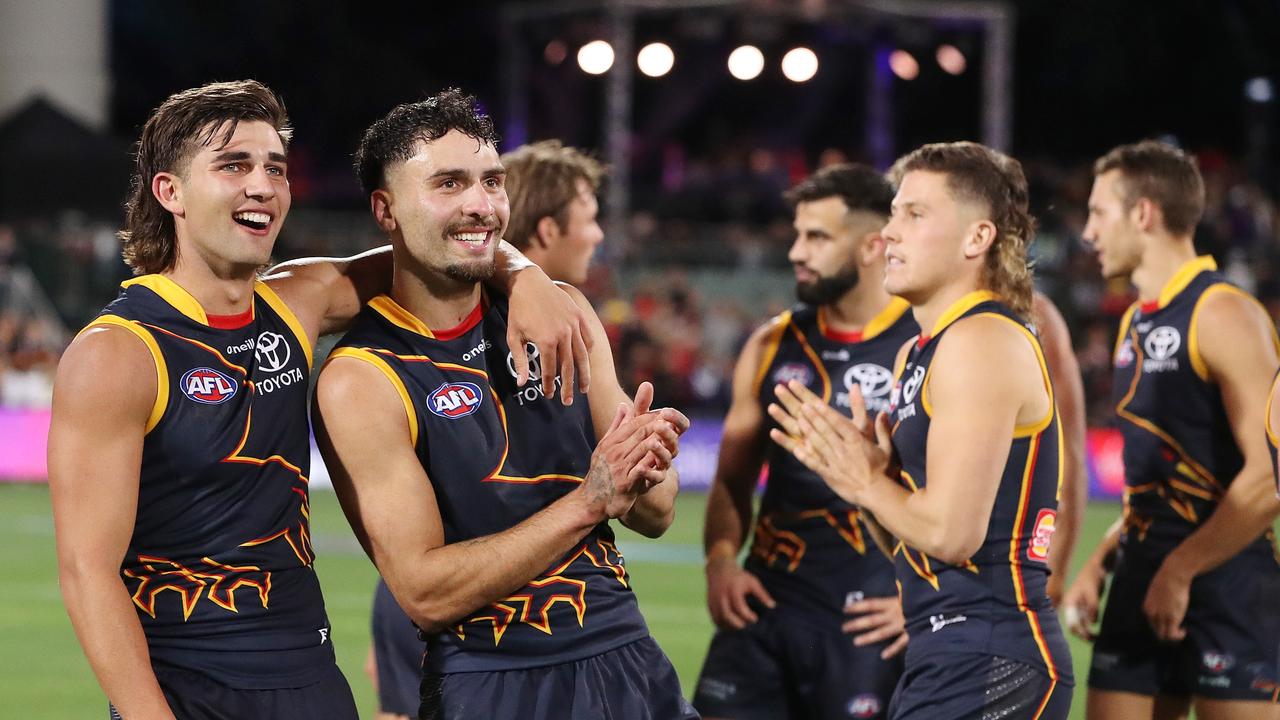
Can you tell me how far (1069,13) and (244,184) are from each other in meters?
26.4

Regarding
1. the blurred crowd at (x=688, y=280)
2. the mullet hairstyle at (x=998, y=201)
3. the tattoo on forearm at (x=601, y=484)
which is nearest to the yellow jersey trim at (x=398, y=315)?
the tattoo on forearm at (x=601, y=484)

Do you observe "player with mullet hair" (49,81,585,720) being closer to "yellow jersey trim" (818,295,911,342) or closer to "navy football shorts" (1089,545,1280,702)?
"yellow jersey trim" (818,295,911,342)

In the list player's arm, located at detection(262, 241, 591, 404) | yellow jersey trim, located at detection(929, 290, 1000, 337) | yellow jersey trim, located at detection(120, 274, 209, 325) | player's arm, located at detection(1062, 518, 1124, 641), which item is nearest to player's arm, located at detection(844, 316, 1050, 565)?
yellow jersey trim, located at detection(929, 290, 1000, 337)

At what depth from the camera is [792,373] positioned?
17.9 ft

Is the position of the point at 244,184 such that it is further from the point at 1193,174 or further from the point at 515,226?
the point at 1193,174

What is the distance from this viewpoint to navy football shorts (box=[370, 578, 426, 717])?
5.15 metres

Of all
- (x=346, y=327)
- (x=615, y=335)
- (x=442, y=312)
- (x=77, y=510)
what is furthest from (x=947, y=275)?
(x=615, y=335)

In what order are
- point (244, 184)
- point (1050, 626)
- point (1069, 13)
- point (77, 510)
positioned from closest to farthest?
point (77, 510) < point (244, 184) < point (1050, 626) < point (1069, 13)

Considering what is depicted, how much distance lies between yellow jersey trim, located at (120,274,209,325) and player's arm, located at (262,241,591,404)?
330 mm

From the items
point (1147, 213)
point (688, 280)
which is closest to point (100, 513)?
point (1147, 213)

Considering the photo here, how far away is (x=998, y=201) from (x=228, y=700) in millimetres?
2499

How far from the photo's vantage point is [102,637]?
3.36 metres

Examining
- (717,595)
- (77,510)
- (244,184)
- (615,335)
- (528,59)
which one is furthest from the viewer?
(528,59)

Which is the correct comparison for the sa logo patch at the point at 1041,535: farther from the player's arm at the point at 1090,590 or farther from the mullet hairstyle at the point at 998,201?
the player's arm at the point at 1090,590
